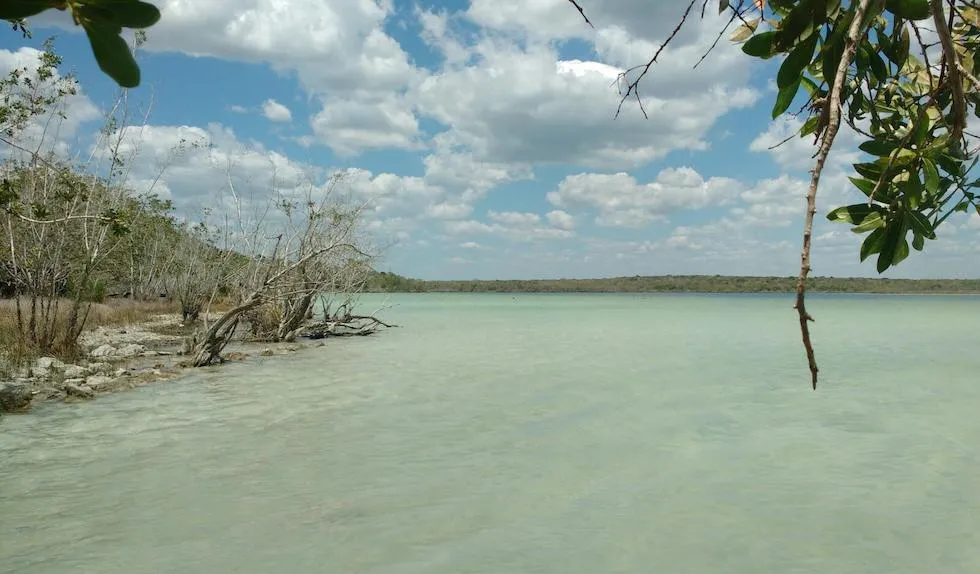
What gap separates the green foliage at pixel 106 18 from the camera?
89 cm

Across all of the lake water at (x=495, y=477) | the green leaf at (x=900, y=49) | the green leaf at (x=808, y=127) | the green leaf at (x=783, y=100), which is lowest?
the lake water at (x=495, y=477)

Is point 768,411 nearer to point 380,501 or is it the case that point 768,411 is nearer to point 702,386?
point 702,386

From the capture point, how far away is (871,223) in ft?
5.52

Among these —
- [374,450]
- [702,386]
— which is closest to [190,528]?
[374,450]

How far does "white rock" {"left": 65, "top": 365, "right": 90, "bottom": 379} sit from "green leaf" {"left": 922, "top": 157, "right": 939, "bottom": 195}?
12.6 m

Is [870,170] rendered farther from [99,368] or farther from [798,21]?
[99,368]

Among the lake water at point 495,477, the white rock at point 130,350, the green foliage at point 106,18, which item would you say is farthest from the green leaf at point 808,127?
the white rock at point 130,350

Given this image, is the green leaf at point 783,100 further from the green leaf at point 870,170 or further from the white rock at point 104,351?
the white rock at point 104,351

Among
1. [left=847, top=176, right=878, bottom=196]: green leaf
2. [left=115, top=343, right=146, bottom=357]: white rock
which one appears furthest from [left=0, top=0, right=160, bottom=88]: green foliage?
[left=115, top=343, right=146, bottom=357]: white rock

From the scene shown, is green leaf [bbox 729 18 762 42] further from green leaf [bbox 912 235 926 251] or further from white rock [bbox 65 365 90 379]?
white rock [bbox 65 365 90 379]

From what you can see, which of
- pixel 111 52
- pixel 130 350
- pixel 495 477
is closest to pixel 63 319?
pixel 130 350

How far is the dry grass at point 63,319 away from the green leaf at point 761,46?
12571 millimetres

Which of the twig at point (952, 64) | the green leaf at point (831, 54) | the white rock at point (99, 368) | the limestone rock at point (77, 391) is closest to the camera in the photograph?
the twig at point (952, 64)

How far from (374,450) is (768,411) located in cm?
588
